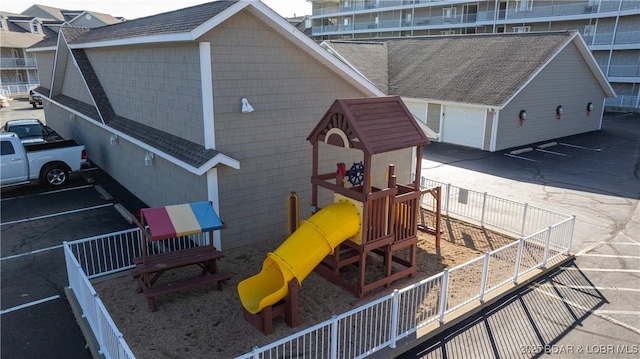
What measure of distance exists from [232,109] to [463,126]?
17.9 metres

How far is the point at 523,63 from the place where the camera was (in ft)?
79.7

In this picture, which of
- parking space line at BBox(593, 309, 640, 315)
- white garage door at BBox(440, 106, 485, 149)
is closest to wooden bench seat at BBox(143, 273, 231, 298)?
parking space line at BBox(593, 309, 640, 315)

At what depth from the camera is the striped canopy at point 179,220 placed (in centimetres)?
812

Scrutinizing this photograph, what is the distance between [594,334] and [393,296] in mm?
4051

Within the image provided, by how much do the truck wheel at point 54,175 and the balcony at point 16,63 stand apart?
137 ft

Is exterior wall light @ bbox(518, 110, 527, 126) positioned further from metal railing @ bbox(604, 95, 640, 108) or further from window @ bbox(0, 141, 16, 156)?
window @ bbox(0, 141, 16, 156)

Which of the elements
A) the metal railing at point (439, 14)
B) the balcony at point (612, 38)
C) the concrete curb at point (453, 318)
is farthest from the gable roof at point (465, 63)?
the concrete curb at point (453, 318)

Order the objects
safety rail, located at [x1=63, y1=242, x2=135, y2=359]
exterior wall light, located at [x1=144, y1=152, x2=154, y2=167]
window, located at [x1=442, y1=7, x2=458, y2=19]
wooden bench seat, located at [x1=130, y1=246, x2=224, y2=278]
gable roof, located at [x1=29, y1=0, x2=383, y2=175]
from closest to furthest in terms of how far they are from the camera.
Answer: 1. safety rail, located at [x1=63, y1=242, x2=135, y2=359]
2. wooden bench seat, located at [x1=130, y1=246, x2=224, y2=278]
3. gable roof, located at [x1=29, y1=0, x2=383, y2=175]
4. exterior wall light, located at [x1=144, y1=152, x2=154, y2=167]
5. window, located at [x1=442, y1=7, x2=458, y2=19]

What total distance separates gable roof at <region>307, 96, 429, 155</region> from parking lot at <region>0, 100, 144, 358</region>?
593 cm

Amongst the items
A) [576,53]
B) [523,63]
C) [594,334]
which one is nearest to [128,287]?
[594,334]

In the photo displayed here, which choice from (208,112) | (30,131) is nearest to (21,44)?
(30,131)

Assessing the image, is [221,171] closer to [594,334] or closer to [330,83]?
[330,83]

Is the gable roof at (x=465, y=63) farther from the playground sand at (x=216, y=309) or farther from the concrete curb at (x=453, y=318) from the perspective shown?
the playground sand at (x=216, y=309)

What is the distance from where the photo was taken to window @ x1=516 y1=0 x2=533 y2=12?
44188 millimetres
